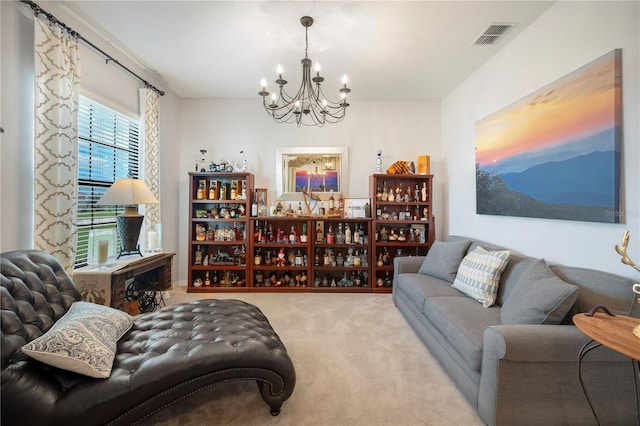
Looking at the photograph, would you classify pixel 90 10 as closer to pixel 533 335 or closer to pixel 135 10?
pixel 135 10

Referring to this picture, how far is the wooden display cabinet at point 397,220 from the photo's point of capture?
153 inches

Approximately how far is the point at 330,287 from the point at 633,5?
3.71 metres

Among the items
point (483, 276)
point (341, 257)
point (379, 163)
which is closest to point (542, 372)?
point (483, 276)

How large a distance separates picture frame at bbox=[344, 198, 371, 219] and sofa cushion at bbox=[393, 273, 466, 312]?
46.0 inches

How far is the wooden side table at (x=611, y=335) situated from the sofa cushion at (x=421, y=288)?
40.9 inches

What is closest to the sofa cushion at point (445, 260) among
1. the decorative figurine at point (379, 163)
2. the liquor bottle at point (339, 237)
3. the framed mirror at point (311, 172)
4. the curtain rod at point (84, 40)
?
the liquor bottle at point (339, 237)

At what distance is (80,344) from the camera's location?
4.28ft

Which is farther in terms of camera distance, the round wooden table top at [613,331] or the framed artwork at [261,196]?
the framed artwork at [261,196]

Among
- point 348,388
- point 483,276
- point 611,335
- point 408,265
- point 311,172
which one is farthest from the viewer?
point 311,172

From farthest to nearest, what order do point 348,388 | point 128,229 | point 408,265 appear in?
1. point 408,265
2. point 128,229
3. point 348,388

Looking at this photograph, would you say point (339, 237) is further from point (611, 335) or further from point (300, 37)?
point (611, 335)

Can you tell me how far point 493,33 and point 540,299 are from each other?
2419mm

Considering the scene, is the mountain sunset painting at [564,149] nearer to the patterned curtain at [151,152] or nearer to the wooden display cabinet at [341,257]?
the wooden display cabinet at [341,257]

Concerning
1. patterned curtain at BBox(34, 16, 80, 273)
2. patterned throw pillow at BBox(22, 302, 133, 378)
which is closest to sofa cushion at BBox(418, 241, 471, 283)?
patterned throw pillow at BBox(22, 302, 133, 378)
